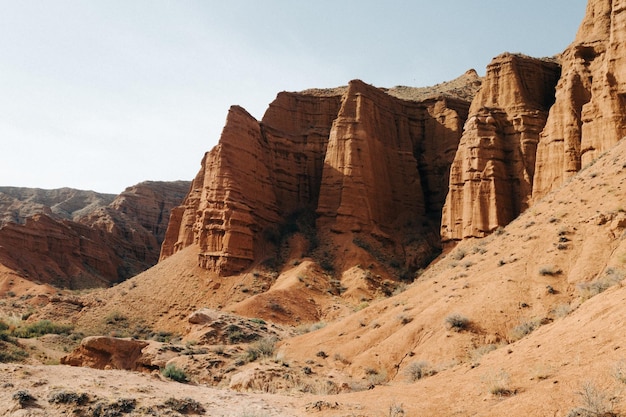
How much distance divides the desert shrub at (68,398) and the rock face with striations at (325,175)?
35001 mm

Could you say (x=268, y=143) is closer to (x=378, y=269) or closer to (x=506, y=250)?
(x=378, y=269)

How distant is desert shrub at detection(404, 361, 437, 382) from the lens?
1473cm

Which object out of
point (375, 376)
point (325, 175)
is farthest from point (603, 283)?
point (325, 175)

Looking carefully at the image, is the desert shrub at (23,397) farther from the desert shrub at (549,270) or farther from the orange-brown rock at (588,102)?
the orange-brown rock at (588,102)

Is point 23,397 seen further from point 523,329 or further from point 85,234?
point 85,234

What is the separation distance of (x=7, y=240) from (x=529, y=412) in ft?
230

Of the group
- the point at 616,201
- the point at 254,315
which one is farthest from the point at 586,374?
the point at 254,315

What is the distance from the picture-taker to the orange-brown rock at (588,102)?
3234 centimetres

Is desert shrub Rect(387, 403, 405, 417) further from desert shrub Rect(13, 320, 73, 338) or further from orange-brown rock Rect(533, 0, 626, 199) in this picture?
desert shrub Rect(13, 320, 73, 338)

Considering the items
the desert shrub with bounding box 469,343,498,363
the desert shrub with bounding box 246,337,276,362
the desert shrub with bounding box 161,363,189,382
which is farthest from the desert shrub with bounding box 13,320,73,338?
the desert shrub with bounding box 469,343,498,363

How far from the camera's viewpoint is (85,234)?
7712 centimetres

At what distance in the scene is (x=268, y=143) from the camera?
53719 mm

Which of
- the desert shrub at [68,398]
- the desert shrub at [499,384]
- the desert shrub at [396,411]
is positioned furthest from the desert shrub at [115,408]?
the desert shrub at [499,384]

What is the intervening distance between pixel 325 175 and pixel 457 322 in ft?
117
